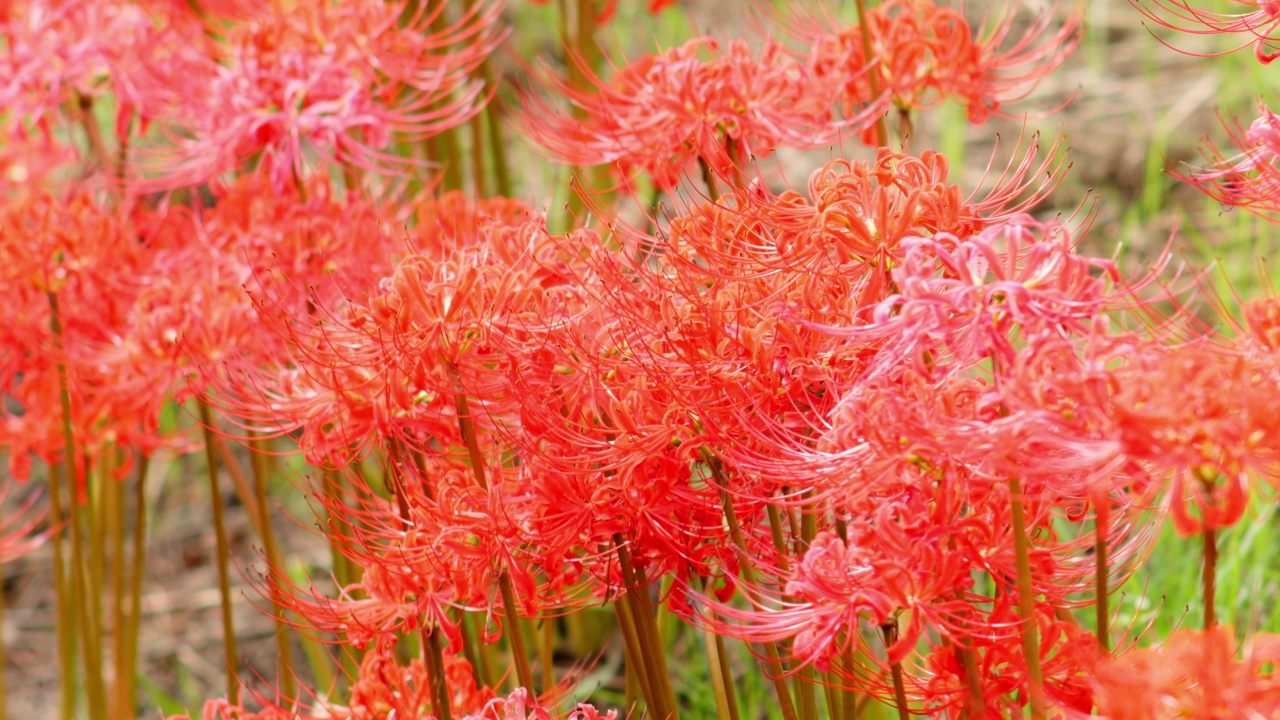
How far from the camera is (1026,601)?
0.92 m

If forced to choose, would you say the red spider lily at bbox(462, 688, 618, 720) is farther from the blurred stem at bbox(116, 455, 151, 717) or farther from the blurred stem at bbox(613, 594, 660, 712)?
the blurred stem at bbox(116, 455, 151, 717)

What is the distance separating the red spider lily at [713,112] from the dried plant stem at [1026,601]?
633 mm

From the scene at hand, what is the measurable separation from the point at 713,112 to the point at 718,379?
524 millimetres

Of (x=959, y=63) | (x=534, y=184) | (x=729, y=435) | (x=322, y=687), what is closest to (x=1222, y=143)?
(x=534, y=184)

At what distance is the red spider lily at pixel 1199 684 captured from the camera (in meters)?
0.84

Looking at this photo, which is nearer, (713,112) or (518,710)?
(518,710)

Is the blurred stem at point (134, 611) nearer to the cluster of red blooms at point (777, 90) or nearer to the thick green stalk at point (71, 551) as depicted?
the thick green stalk at point (71, 551)

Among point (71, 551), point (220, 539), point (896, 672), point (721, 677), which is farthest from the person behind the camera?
point (71, 551)

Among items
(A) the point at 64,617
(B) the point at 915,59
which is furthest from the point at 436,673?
(A) the point at 64,617

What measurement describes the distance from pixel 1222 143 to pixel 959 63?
2050mm

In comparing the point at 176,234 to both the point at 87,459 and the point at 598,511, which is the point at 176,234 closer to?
the point at 87,459

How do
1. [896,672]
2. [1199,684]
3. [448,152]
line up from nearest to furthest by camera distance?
[1199,684] → [896,672] → [448,152]

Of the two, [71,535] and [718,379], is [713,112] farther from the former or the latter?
[71,535]

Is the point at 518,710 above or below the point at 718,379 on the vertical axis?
below
